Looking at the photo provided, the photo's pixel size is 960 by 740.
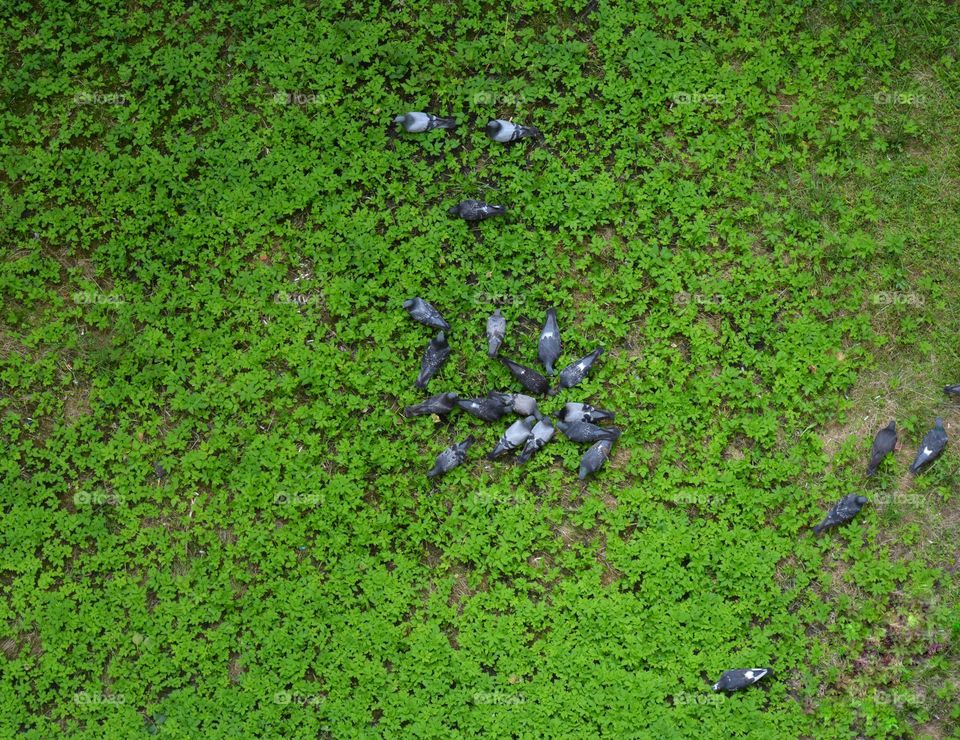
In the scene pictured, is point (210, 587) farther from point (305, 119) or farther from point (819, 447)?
point (819, 447)

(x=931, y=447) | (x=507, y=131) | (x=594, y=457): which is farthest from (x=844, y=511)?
(x=507, y=131)

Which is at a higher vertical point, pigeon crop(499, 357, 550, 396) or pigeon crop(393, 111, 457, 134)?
pigeon crop(393, 111, 457, 134)

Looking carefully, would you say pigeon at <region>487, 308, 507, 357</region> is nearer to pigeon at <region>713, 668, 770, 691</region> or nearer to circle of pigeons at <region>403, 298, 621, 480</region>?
circle of pigeons at <region>403, 298, 621, 480</region>

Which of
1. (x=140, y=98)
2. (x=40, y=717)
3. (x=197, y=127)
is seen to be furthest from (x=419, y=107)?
(x=40, y=717)

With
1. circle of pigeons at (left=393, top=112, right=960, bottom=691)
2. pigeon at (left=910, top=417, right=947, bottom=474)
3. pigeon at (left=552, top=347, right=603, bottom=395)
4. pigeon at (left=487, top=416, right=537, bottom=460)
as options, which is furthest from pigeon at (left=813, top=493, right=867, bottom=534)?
pigeon at (left=487, top=416, right=537, bottom=460)

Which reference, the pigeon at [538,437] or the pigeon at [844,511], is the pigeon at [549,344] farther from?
the pigeon at [844,511]

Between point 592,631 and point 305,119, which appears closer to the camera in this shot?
point 592,631
